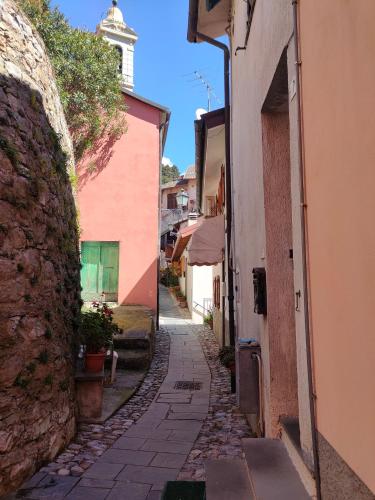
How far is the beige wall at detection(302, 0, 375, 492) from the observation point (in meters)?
1.61

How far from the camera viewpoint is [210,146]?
10.8m

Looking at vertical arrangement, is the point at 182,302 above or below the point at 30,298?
below

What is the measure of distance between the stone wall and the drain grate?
9.34 ft

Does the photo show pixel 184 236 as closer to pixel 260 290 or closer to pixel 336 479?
pixel 260 290

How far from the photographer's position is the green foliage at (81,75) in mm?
12633

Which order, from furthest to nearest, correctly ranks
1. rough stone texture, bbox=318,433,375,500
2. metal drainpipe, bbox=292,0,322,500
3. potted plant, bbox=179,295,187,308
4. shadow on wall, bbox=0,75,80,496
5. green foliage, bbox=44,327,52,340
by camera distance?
potted plant, bbox=179,295,187,308 → green foliage, bbox=44,327,52,340 → shadow on wall, bbox=0,75,80,496 → metal drainpipe, bbox=292,0,322,500 → rough stone texture, bbox=318,433,375,500

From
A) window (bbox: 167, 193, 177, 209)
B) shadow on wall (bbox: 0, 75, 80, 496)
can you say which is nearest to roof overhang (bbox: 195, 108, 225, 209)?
shadow on wall (bbox: 0, 75, 80, 496)

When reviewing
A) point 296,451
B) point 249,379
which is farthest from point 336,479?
point 249,379

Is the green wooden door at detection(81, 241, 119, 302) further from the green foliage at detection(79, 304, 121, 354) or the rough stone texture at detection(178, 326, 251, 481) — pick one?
the green foliage at detection(79, 304, 121, 354)

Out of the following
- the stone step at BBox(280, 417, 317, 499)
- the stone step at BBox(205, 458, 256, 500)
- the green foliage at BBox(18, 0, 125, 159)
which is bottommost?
the stone step at BBox(205, 458, 256, 500)

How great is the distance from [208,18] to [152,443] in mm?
7737

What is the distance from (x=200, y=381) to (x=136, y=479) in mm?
4380

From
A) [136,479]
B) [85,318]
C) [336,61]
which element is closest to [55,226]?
[85,318]

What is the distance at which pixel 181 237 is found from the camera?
58.6 ft
